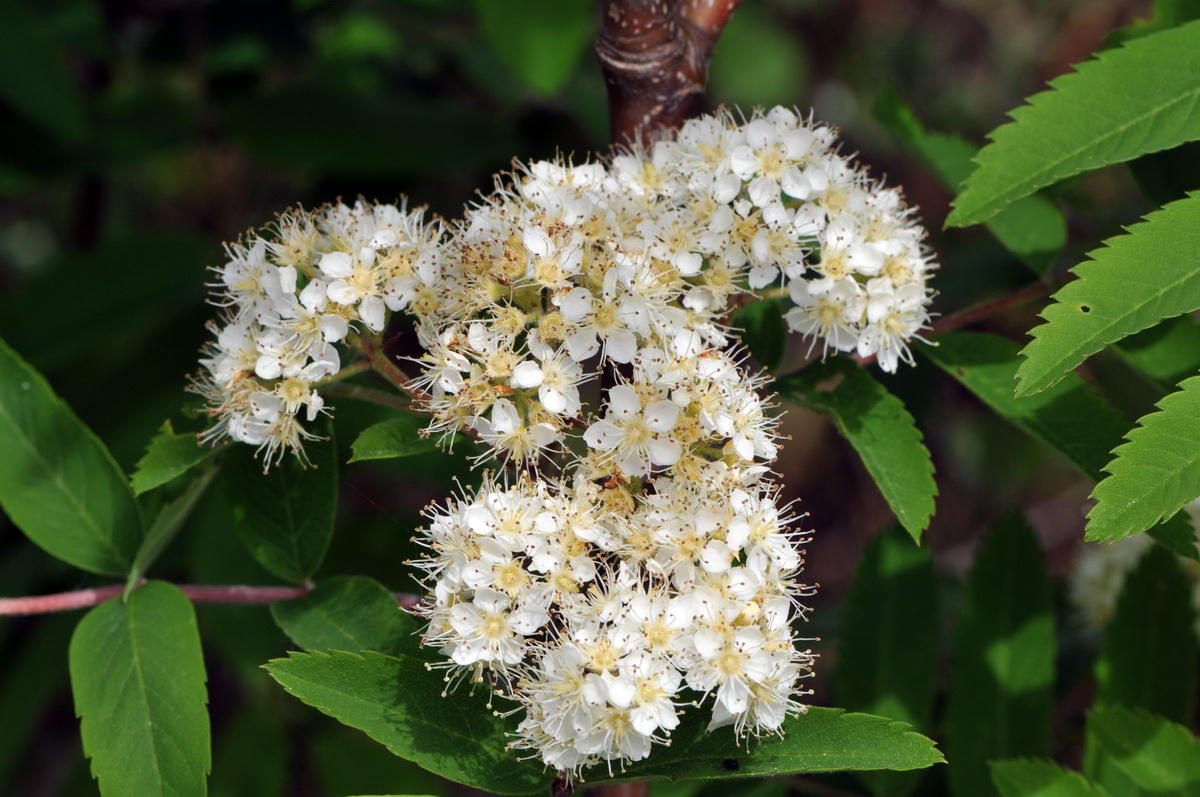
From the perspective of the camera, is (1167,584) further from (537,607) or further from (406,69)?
(406,69)

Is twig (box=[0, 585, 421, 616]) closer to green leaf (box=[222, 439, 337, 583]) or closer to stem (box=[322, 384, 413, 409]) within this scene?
green leaf (box=[222, 439, 337, 583])

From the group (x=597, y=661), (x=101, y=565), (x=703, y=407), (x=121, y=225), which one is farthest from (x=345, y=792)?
(x=121, y=225)

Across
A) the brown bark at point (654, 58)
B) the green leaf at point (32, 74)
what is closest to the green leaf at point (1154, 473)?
the brown bark at point (654, 58)

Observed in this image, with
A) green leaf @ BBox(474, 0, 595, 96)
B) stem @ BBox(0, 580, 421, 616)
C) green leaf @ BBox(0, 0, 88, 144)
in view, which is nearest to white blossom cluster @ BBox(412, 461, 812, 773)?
stem @ BBox(0, 580, 421, 616)

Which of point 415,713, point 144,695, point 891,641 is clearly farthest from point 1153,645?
point 144,695

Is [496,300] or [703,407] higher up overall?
[496,300]

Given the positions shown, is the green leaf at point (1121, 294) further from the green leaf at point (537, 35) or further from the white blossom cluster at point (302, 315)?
the green leaf at point (537, 35)

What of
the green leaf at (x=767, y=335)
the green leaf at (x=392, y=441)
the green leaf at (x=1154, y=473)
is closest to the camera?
the green leaf at (x=1154, y=473)
